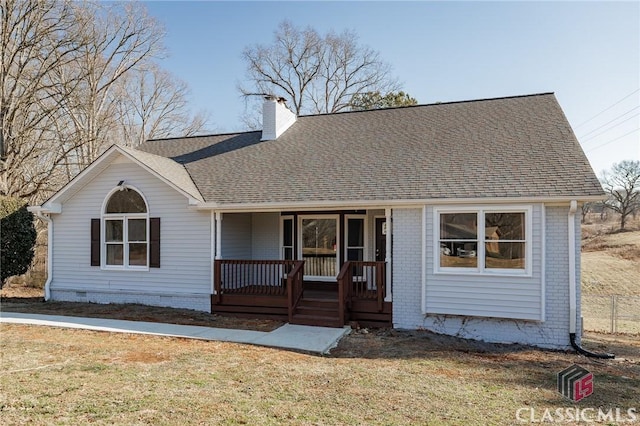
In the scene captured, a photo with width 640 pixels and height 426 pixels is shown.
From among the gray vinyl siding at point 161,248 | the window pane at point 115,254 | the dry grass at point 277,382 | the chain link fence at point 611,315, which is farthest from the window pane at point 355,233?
the chain link fence at point 611,315

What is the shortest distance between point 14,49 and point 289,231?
14.8 m

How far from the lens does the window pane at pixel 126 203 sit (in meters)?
11.3

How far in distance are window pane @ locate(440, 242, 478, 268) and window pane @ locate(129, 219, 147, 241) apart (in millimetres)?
7553

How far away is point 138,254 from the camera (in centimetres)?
1134

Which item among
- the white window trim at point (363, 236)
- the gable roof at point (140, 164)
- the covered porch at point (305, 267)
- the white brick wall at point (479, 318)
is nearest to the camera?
the white brick wall at point (479, 318)

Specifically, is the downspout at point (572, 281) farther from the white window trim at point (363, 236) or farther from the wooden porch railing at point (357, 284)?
the white window trim at point (363, 236)

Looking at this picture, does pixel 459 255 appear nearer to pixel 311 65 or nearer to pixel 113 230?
pixel 113 230

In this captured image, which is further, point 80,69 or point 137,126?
point 137,126

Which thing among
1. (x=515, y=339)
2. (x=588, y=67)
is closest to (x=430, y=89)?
(x=588, y=67)

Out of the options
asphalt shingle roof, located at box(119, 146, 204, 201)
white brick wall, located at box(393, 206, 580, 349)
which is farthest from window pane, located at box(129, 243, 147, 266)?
white brick wall, located at box(393, 206, 580, 349)

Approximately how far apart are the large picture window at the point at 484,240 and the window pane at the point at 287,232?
14.2 feet

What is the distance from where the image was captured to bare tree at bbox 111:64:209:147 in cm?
2981

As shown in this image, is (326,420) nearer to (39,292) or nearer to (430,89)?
(39,292)

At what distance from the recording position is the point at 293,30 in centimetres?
3288
